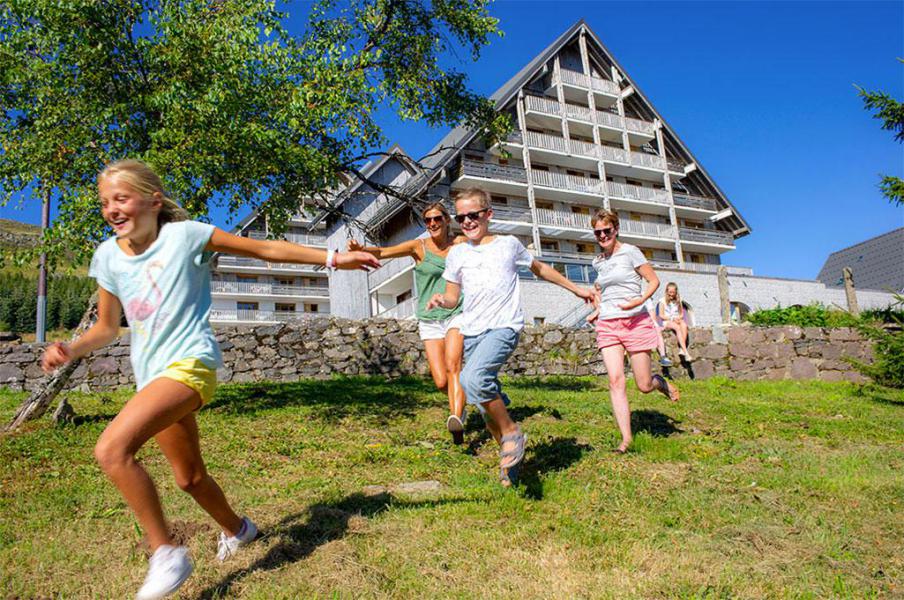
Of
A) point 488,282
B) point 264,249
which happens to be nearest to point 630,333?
point 488,282

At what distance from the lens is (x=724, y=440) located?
6410 mm

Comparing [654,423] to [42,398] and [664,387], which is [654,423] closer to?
[664,387]

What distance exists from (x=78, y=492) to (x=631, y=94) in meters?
39.1

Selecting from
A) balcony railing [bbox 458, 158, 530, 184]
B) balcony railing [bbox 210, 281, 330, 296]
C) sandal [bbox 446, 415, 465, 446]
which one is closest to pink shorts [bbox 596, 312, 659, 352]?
sandal [bbox 446, 415, 465, 446]

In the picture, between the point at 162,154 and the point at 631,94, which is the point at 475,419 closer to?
the point at 162,154

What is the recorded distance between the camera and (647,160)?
3853 centimetres

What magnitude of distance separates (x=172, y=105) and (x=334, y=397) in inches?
186

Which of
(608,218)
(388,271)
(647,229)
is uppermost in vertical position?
(647,229)

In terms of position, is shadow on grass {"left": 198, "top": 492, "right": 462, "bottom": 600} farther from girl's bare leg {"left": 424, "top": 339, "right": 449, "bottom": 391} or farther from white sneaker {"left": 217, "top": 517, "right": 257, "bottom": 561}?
girl's bare leg {"left": 424, "top": 339, "right": 449, "bottom": 391}

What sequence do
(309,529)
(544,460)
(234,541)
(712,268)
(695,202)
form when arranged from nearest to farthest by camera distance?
(234,541)
(309,529)
(544,460)
(712,268)
(695,202)

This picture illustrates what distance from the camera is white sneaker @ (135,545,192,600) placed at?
2.64 meters

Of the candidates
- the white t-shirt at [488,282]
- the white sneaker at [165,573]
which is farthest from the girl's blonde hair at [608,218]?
the white sneaker at [165,573]

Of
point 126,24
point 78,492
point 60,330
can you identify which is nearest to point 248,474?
point 78,492

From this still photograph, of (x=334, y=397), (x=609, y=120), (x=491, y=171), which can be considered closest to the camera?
(x=334, y=397)
